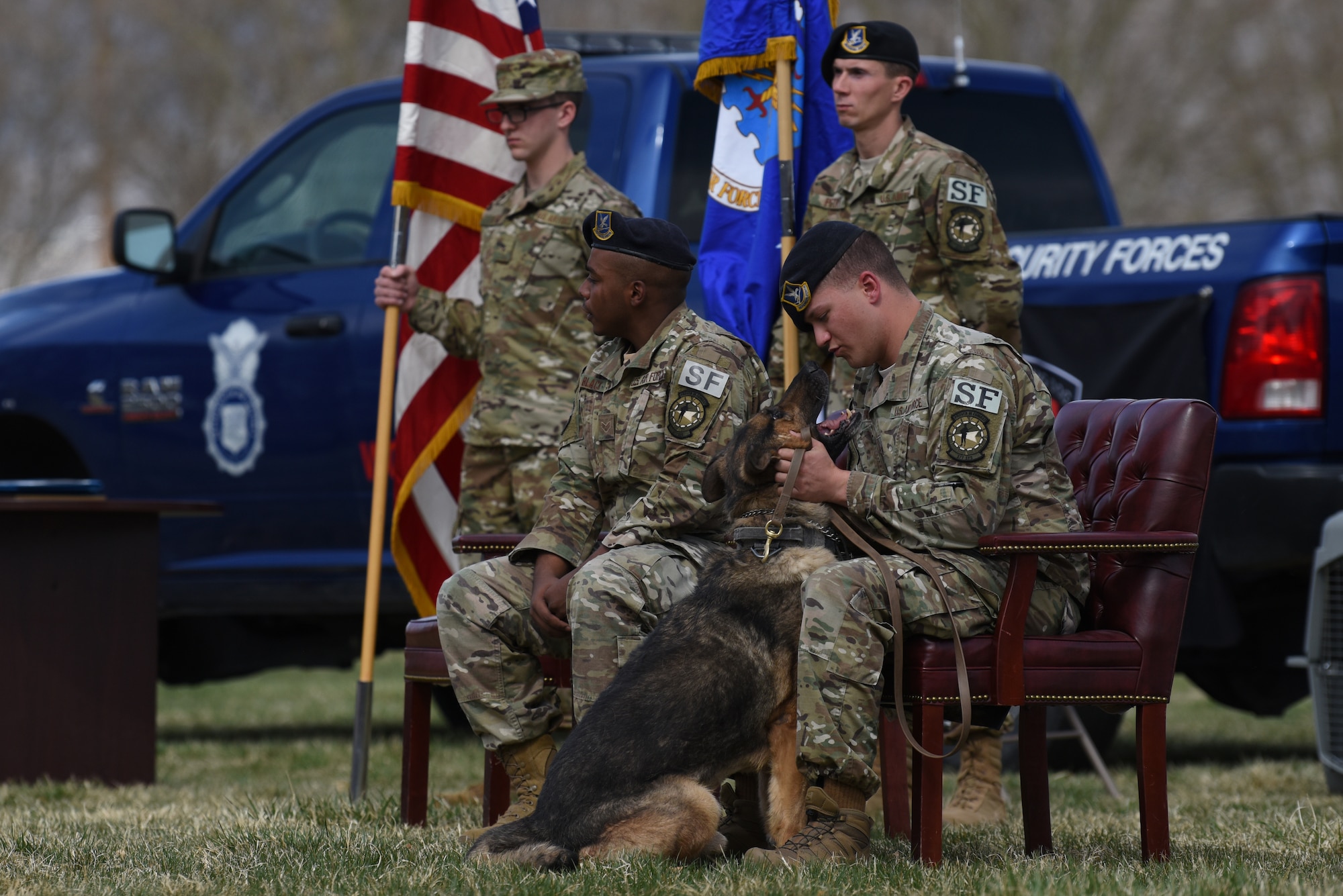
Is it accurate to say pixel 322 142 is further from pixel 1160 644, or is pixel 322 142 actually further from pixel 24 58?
pixel 24 58

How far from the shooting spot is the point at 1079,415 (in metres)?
4.32

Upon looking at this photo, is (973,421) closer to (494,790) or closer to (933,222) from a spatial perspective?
(933,222)

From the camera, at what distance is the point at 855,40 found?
16.6 ft

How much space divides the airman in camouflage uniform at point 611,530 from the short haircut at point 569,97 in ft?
3.64

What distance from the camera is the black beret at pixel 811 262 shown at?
153 inches

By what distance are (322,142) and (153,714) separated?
240cm

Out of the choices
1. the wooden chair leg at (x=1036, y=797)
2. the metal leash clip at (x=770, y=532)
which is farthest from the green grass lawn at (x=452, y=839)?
the metal leash clip at (x=770, y=532)

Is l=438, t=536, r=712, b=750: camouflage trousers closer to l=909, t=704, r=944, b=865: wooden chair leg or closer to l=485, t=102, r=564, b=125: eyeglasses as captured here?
l=909, t=704, r=944, b=865: wooden chair leg

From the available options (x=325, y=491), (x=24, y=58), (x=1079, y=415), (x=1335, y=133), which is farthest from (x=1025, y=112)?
(x=24, y=58)

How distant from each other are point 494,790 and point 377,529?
1.36 metres

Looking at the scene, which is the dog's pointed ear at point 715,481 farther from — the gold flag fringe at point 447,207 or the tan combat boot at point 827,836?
the gold flag fringe at point 447,207

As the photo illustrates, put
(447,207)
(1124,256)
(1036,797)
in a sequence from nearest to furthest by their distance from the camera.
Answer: (1036,797)
(1124,256)
(447,207)

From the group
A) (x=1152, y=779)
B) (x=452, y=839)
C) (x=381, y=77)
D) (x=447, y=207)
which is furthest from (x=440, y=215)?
(x=381, y=77)

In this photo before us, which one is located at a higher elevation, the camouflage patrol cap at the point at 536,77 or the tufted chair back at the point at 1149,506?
the camouflage patrol cap at the point at 536,77
